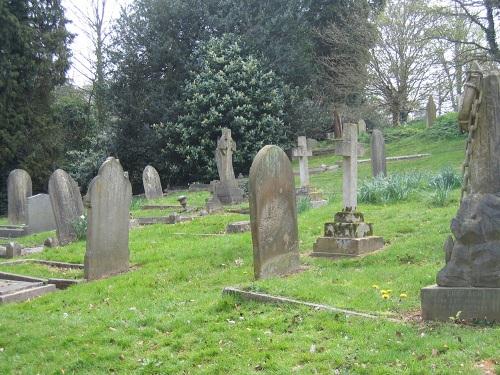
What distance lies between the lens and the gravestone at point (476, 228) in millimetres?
6012

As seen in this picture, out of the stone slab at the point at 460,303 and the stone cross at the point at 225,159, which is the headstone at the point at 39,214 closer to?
the stone cross at the point at 225,159

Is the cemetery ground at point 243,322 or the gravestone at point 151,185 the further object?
the gravestone at point 151,185

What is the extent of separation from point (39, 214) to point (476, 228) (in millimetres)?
14934

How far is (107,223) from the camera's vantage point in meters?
10.8

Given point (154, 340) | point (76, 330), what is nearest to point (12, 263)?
point (76, 330)

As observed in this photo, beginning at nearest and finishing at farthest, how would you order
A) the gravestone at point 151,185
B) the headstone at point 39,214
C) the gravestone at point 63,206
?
the gravestone at point 63,206, the headstone at point 39,214, the gravestone at point 151,185

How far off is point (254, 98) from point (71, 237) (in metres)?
16.6

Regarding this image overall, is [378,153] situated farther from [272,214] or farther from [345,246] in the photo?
[272,214]

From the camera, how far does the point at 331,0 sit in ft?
114

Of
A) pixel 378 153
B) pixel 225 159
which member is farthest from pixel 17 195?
pixel 378 153

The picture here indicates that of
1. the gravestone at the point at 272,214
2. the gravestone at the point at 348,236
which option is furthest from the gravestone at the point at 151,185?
the gravestone at the point at 272,214

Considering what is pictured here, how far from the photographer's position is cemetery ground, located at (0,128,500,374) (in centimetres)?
560

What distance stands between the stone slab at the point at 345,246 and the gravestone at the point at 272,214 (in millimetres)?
957

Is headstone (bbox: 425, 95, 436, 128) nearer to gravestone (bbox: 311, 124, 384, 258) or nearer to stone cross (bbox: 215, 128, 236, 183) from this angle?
stone cross (bbox: 215, 128, 236, 183)
